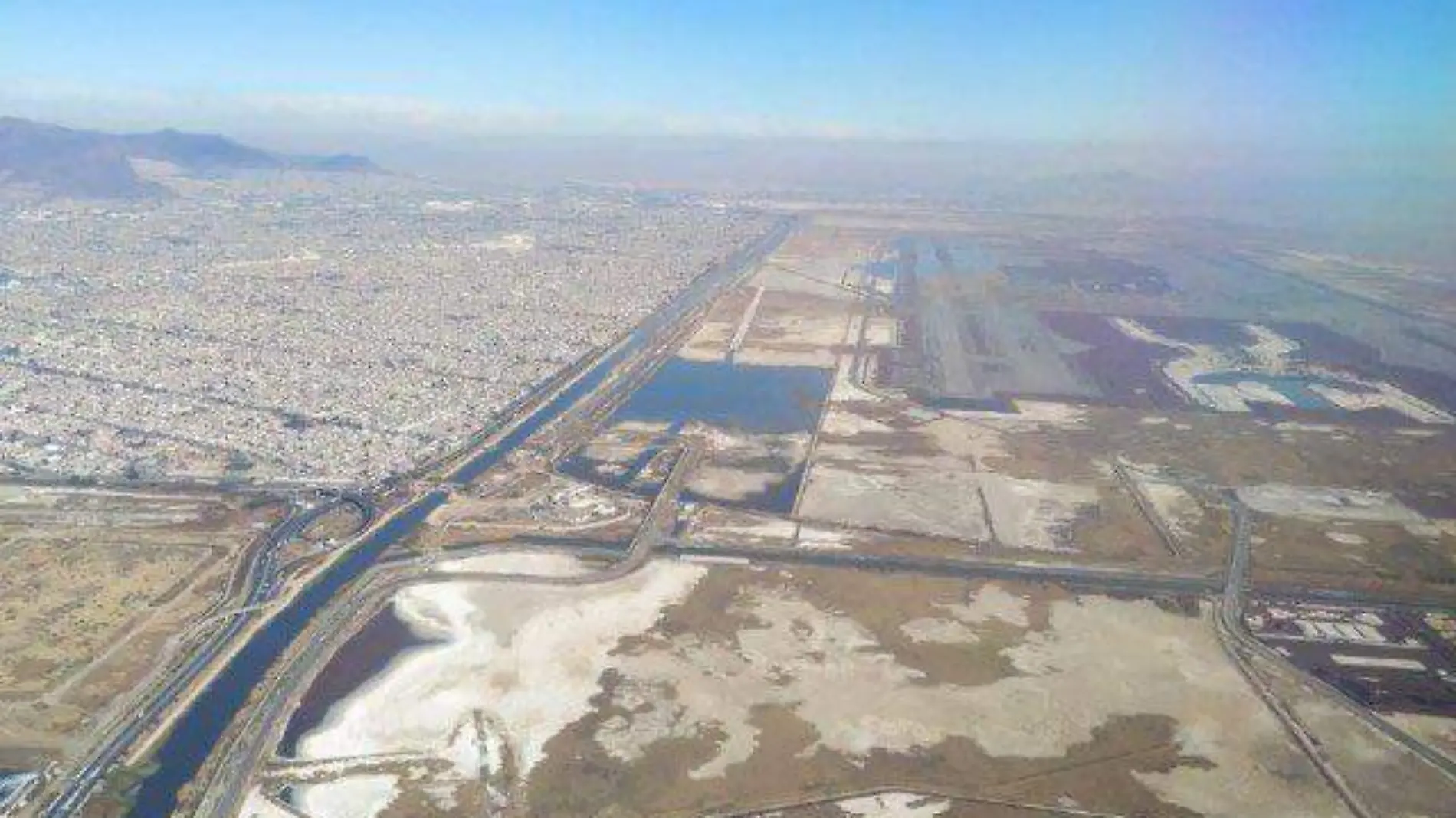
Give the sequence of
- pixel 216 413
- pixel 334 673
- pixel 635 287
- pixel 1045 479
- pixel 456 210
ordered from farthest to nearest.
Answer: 1. pixel 456 210
2. pixel 635 287
3. pixel 216 413
4. pixel 1045 479
5. pixel 334 673

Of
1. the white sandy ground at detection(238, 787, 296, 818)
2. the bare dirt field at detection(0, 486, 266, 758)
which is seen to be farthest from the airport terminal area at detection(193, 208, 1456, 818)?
the bare dirt field at detection(0, 486, 266, 758)

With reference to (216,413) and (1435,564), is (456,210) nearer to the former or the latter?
(216,413)

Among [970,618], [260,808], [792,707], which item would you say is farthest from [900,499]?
[260,808]

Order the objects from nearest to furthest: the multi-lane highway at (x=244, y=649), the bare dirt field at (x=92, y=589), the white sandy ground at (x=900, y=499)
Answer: the multi-lane highway at (x=244, y=649), the bare dirt field at (x=92, y=589), the white sandy ground at (x=900, y=499)

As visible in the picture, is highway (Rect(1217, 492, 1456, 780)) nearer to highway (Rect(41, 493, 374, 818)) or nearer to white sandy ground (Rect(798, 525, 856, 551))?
white sandy ground (Rect(798, 525, 856, 551))

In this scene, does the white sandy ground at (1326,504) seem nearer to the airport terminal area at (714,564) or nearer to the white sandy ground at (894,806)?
the airport terminal area at (714,564)

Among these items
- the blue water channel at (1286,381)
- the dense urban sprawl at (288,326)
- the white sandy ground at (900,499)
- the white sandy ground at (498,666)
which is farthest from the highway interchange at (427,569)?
the blue water channel at (1286,381)

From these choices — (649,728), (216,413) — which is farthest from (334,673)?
(216,413)
